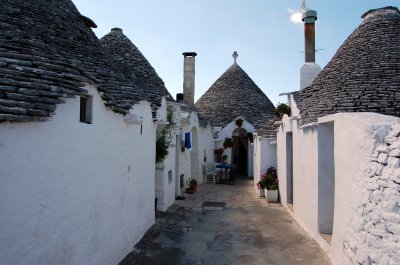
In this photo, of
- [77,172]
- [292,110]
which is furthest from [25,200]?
[292,110]

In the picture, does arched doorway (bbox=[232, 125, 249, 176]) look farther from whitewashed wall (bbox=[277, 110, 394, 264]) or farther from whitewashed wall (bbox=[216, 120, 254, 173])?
whitewashed wall (bbox=[277, 110, 394, 264])

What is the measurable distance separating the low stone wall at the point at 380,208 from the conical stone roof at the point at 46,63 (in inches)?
152

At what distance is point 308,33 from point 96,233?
10.3 meters

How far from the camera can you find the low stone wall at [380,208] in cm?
359

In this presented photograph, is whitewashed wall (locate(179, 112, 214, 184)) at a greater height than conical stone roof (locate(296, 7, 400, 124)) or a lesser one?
lesser

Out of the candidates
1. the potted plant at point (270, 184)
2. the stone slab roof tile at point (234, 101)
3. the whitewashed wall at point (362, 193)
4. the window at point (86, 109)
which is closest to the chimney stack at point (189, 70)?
the stone slab roof tile at point (234, 101)

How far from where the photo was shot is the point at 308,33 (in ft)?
41.2

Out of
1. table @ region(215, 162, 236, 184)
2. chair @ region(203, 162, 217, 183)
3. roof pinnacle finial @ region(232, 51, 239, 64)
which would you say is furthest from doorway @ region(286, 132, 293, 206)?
roof pinnacle finial @ region(232, 51, 239, 64)

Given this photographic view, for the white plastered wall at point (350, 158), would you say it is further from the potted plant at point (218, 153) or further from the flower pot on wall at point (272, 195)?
the potted plant at point (218, 153)

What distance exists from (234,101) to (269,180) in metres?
10.4

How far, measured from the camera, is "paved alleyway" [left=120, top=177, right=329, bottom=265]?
690 centimetres

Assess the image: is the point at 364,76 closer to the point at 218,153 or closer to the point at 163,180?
the point at 163,180

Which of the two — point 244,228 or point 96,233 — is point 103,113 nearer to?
point 96,233

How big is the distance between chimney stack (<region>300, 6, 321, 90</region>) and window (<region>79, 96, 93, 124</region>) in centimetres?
878
